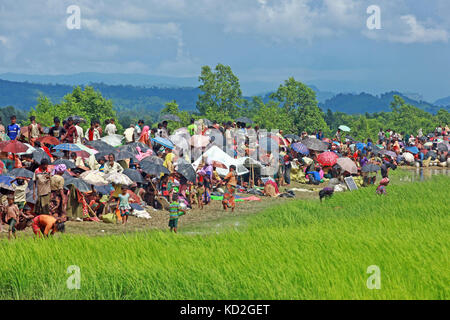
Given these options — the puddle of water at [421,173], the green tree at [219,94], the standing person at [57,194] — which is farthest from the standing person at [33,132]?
the green tree at [219,94]

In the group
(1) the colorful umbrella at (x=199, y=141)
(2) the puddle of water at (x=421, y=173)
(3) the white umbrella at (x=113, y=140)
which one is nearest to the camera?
(3) the white umbrella at (x=113, y=140)

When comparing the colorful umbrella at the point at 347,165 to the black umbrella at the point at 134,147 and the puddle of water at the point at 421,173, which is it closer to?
the puddle of water at the point at 421,173

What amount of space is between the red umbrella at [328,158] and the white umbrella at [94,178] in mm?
11793

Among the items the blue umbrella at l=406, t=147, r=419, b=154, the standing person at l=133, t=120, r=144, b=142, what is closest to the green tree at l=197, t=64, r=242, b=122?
the blue umbrella at l=406, t=147, r=419, b=154

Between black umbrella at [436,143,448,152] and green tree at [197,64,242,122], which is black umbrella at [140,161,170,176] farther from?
green tree at [197,64,242,122]

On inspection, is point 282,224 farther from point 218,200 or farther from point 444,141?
point 444,141

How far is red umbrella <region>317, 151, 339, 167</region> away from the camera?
967 inches

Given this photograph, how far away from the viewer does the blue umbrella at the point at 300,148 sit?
2461 cm

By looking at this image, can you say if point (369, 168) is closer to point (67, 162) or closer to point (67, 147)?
point (67, 147)

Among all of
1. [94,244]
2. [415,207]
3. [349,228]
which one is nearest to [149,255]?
[94,244]

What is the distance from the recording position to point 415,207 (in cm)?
1727

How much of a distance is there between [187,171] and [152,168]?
1232 mm

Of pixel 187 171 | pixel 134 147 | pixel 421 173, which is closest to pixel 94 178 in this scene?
pixel 187 171

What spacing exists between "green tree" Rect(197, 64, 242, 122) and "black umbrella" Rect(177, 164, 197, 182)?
3935cm
